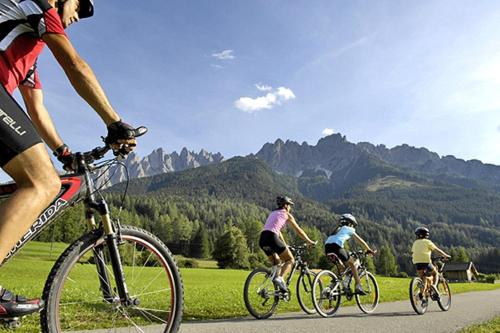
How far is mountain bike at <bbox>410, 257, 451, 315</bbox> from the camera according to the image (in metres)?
11.2

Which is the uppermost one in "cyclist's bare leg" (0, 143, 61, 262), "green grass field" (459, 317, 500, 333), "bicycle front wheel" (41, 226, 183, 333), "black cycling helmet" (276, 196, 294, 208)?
"black cycling helmet" (276, 196, 294, 208)

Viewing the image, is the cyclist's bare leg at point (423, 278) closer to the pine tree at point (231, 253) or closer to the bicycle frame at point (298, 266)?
the bicycle frame at point (298, 266)

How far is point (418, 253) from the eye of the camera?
1293 cm

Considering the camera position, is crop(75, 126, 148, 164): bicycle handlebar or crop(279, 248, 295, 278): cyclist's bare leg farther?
crop(279, 248, 295, 278): cyclist's bare leg

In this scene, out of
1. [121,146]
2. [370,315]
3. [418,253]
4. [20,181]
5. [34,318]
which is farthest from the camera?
[418,253]

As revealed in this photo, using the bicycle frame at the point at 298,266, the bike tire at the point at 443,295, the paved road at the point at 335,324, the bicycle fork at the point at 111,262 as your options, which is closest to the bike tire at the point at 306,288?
the bicycle frame at the point at 298,266

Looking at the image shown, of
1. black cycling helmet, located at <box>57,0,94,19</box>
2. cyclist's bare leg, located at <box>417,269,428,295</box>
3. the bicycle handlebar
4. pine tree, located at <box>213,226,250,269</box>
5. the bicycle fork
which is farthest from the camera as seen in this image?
pine tree, located at <box>213,226,250,269</box>

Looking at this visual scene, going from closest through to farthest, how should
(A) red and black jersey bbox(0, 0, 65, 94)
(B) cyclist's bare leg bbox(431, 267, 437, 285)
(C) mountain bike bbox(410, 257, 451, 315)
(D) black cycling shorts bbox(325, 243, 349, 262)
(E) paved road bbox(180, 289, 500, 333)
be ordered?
(A) red and black jersey bbox(0, 0, 65, 94), (E) paved road bbox(180, 289, 500, 333), (C) mountain bike bbox(410, 257, 451, 315), (D) black cycling shorts bbox(325, 243, 349, 262), (B) cyclist's bare leg bbox(431, 267, 437, 285)

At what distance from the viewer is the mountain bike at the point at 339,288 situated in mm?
10398

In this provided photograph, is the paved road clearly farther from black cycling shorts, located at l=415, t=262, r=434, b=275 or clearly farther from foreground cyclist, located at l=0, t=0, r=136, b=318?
foreground cyclist, located at l=0, t=0, r=136, b=318

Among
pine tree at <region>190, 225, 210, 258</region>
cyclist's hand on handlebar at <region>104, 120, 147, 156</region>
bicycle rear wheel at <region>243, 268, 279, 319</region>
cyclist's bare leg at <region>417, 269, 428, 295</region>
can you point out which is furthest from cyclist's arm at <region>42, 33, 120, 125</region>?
pine tree at <region>190, 225, 210, 258</region>

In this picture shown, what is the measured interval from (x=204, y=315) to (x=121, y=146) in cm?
692

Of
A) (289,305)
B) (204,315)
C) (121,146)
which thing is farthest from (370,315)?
(121,146)

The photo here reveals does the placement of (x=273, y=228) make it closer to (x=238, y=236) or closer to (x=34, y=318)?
(x=34, y=318)
